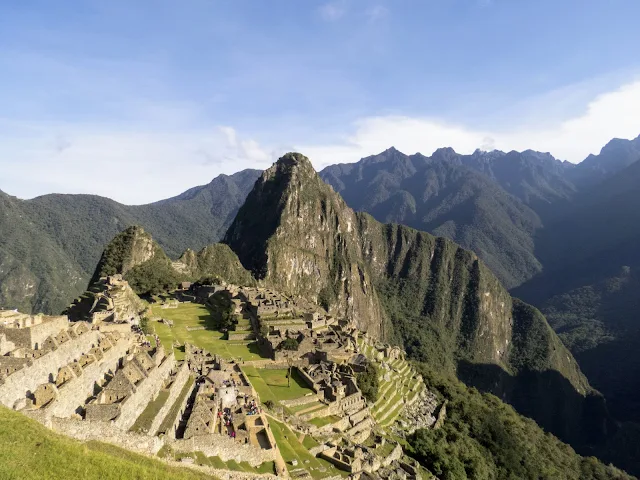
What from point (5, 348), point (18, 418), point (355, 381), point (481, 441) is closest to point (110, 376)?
Answer: point (5, 348)

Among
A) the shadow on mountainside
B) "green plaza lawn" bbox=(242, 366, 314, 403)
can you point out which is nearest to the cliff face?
the shadow on mountainside

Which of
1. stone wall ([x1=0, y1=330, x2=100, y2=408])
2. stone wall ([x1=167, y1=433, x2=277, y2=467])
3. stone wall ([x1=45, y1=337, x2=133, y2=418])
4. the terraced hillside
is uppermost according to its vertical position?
stone wall ([x1=0, y1=330, x2=100, y2=408])

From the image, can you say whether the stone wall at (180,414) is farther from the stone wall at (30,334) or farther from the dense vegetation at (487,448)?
the dense vegetation at (487,448)

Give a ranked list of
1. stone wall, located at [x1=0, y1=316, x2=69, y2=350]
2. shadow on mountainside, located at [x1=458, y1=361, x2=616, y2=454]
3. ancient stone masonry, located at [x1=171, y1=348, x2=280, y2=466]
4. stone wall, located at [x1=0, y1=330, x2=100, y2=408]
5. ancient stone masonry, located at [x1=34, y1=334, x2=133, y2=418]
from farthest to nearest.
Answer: shadow on mountainside, located at [x1=458, y1=361, x2=616, y2=454] < stone wall, located at [x1=0, y1=316, x2=69, y2=350] < ancient stone masonry, located at [x1=171, y1=348, x2=280, y2=466] < ancient stone masonry, located at [x1=34, y1=334, x2=133, y2=418] < stone wall, located at [x1=0, y1=330, x2=100, y2=408]

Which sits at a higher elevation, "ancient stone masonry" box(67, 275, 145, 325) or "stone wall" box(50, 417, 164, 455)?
"ancient stone masonry" box(67, 275, 145, 325)

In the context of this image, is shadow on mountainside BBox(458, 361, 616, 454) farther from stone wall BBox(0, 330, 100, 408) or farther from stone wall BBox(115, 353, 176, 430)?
stone wall BBox(0, 330, 100, 408)

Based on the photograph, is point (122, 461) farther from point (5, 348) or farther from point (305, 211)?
point (305, 211)

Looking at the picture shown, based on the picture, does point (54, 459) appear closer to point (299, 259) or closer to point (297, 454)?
point (297, 454)

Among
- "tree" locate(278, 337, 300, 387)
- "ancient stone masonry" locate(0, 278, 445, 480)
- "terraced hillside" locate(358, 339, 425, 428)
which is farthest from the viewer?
"terraced hillside" locate(358, 339, 425, 428)
